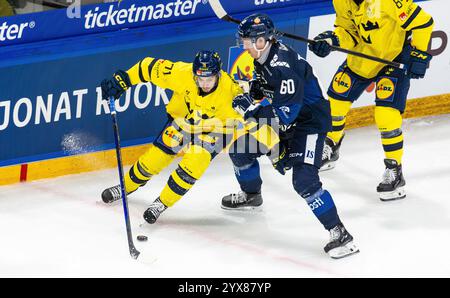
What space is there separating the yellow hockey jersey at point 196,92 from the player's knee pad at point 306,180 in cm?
63

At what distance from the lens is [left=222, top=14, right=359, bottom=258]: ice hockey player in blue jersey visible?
18.3 ft

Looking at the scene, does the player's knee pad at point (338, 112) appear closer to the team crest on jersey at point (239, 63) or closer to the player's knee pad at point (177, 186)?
the team crest on jersey at point (239, 63)

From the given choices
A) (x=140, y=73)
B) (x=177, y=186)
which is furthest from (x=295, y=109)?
(x=140, y=73)

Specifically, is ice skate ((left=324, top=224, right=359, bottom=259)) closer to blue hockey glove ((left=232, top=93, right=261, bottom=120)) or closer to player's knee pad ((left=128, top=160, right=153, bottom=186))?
blue hockey glove ((left=232, top=93, right=261, bottom=120))

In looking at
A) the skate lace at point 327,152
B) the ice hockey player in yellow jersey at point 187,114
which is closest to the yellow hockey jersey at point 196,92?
the ice hockey player in yellow jersey at point 187,114

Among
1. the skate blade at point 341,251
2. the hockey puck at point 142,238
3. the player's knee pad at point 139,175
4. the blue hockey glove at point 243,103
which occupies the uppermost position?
the blue hockey glove at point 243,103

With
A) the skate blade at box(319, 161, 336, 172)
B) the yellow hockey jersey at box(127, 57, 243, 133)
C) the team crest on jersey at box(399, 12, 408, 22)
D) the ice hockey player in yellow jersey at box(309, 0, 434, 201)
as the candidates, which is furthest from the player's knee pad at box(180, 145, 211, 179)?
the team crest on jersey at box(399, 12, 408, 22)

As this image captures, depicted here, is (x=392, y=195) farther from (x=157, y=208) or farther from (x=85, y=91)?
(x=85, y=91)

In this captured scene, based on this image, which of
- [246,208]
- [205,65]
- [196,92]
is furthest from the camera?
[246,208]

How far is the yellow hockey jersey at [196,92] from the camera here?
236 inches

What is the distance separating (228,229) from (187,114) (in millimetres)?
699

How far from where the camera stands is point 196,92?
6023mm

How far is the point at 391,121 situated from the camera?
256 inches

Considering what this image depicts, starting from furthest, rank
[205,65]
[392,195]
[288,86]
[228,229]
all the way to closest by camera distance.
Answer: [392,195] < [228,229] < [205,65] < [288,86]
